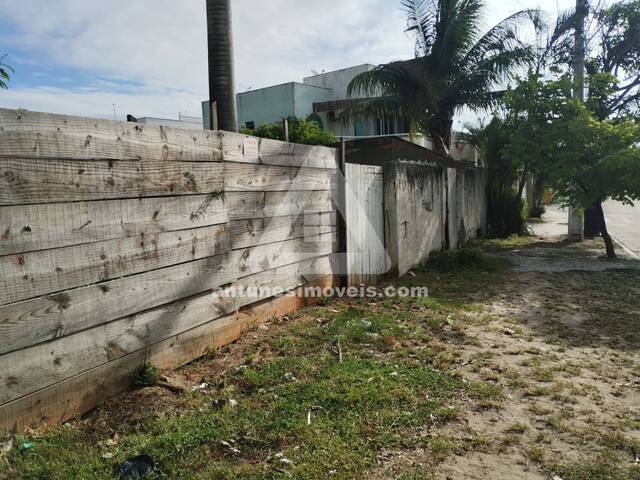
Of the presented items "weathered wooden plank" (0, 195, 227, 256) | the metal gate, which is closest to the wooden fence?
"weathered wooden plank" (0, 195, 227, 256)

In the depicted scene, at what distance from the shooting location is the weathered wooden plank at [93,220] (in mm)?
2559

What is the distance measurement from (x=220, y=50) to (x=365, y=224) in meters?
2.96

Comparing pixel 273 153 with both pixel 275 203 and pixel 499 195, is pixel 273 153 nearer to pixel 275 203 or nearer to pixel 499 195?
pixel 275 203

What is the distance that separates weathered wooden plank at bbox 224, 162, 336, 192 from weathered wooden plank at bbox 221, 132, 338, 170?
0.06 m

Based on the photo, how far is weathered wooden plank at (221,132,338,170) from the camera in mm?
4227

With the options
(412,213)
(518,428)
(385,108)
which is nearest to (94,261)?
(518,428)

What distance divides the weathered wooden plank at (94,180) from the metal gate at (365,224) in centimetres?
266

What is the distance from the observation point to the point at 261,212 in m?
4.66

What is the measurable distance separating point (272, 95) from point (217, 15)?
18.7 m

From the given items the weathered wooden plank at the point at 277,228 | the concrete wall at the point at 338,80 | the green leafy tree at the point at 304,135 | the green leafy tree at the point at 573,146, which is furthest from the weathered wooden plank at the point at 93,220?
the concrete wall at the point at 338,80

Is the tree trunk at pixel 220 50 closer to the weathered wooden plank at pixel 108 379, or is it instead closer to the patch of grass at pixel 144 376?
the weathered wooden plank at pixel 108 379

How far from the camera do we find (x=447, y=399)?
10.8 ft

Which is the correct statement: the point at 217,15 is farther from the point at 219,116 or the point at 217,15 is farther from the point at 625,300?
the point at 625,300

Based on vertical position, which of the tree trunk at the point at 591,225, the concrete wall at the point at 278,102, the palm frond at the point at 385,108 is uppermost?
the concrete wall at the point at 278,102
